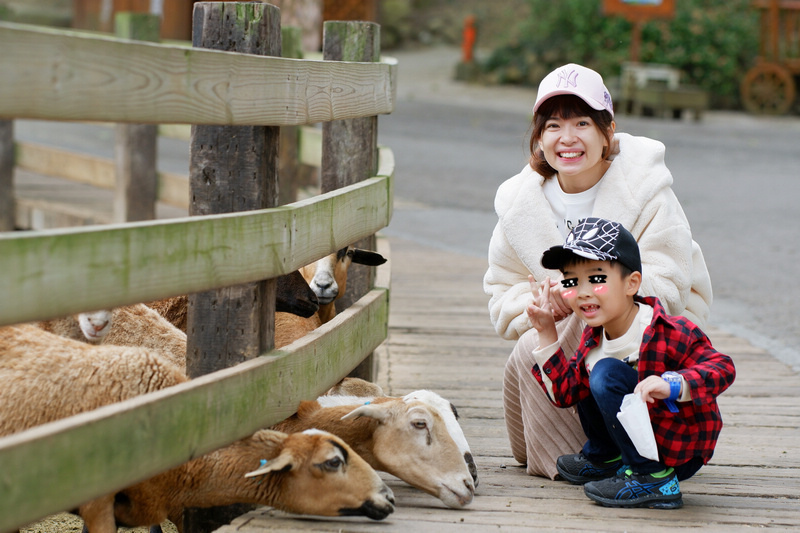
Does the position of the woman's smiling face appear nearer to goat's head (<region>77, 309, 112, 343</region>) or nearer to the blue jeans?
the blue jeans

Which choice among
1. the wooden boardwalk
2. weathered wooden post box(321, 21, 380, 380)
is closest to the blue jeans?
the wooden boardwalk

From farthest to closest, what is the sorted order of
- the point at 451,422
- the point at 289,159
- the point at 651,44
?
the point at 651,44, the point at 289,159, the point at 451,422

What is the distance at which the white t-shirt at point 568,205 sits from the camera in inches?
158

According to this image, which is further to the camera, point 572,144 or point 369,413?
point 572,144

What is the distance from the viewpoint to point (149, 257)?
2.64 meters

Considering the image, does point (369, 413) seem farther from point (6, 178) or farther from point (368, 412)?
point (6, 178)

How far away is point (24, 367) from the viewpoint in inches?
128

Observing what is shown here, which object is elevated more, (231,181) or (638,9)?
(638,9)

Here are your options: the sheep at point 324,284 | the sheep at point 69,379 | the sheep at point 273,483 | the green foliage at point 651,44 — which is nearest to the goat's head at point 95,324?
the sheep at point 69,379

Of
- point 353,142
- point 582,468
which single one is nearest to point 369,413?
point 582,468

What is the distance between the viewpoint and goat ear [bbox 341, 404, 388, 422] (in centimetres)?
358

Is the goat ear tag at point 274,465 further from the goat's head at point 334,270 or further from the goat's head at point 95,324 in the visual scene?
the goat's head at point 334,270

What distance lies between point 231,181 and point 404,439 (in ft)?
3.50

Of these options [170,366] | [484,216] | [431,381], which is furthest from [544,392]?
[484,216]
